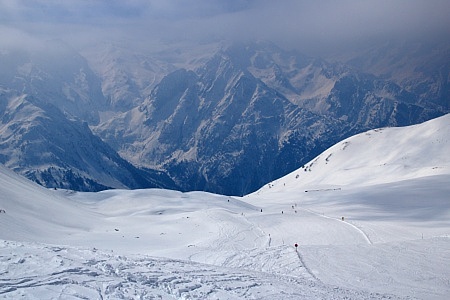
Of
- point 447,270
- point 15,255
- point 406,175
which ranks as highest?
point 406,175

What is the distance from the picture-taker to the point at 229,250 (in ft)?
147

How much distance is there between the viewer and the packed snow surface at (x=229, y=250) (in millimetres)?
23859

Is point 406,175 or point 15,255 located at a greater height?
point 406,175

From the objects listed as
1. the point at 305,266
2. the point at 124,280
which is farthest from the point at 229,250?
the point at 124,280

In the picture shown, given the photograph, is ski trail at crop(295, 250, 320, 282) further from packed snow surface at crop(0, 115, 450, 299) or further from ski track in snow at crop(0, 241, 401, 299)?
ski track in snow at crop(0, 241, 401, 299)

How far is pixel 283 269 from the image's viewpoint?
3641 cm

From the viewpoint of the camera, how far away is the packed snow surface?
2386 cm

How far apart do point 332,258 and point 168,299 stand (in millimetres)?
21297

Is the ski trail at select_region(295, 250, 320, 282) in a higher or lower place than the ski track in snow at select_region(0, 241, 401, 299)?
lower

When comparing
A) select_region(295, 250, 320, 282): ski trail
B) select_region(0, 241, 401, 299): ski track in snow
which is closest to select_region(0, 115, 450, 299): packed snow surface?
select_region(0, 241, 401, 299): ski track in snow

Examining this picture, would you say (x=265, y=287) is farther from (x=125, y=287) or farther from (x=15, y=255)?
(x=15, y=255)

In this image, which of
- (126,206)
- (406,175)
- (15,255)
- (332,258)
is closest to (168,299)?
(15,255)

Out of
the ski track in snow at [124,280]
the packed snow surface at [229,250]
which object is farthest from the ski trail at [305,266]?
the ski track in snow at [124,280]

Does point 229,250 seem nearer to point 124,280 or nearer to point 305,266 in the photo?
point 305,266
